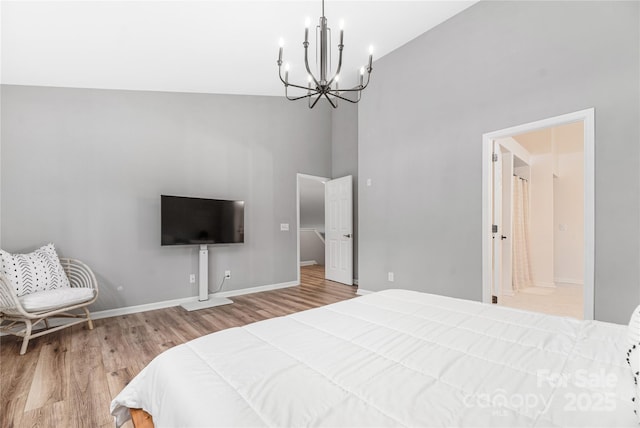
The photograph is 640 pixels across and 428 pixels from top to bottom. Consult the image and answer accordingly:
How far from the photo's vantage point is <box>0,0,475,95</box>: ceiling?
2553 millimetres

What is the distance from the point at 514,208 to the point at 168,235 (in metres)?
5.27

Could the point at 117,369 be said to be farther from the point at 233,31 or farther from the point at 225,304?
the point at 233,31

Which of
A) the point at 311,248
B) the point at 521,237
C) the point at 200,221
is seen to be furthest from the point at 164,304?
the point at 521,237

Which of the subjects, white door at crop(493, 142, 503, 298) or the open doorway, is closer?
white door at crop(493, 142, 503, 298)

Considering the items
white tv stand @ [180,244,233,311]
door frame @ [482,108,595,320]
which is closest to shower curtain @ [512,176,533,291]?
door frame @ [482,108,595,320]

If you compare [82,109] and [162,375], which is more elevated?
[82,109]

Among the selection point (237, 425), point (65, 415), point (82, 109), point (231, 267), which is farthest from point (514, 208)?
point (82, 109)

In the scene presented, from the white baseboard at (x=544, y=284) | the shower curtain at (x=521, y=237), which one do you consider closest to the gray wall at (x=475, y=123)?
the shower curtain at (x=521, y=237)

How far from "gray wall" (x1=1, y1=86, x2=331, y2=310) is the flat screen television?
10.5 inches

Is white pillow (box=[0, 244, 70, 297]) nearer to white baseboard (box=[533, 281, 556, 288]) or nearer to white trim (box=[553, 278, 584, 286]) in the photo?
white baseboard (box=[533, 281, 556, 288])

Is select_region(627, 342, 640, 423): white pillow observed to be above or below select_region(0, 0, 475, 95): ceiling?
below

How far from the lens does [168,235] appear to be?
3.78 metres

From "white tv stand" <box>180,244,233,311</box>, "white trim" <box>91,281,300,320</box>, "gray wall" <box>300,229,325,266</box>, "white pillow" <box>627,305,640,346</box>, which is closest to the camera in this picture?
"white pillow" <box>627,305,640,346</box>

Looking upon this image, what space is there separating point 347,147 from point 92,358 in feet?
15.4
